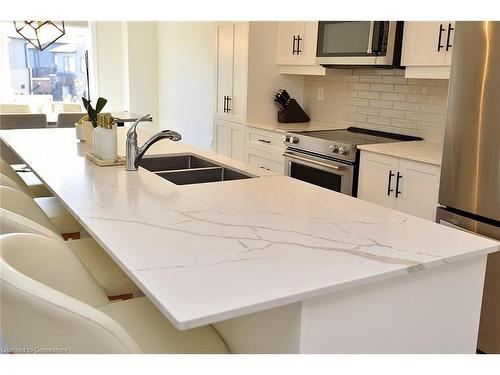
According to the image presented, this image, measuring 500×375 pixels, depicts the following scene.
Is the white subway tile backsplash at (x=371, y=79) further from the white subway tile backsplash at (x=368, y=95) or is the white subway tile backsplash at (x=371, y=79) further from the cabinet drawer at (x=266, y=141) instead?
the cabinet drawer at (x=266, y=141)

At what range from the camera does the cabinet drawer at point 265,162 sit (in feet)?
14.0

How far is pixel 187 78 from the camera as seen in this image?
6.98m

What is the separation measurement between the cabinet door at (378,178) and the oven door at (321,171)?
0.34 ft

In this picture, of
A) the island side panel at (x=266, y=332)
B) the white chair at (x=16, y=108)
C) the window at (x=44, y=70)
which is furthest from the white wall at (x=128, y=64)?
the island side panel at (x=266, y=332)

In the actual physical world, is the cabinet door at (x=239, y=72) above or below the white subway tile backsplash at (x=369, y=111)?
above

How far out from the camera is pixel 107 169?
2.54m

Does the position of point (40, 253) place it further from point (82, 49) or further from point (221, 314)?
point (82, 49)

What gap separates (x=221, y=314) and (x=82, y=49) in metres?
8.16

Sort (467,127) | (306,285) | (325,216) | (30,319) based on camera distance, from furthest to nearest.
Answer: (467,127)
(325,216)
(306,285)
(30,319)

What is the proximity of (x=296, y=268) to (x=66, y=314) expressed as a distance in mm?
559

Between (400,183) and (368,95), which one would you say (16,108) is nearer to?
(368,95)

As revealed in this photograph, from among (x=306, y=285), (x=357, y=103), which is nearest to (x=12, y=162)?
(x=357, y=103)

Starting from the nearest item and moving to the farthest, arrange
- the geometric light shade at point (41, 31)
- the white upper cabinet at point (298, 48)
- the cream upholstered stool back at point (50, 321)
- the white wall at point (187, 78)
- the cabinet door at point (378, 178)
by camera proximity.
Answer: the cream upholstered stool back at point (50, 321) < the cabinet door at point (378, 178) < the white upper cabinet at point (298, 48) < the geometric light shade at point (41, 31) < the white wall at point (187, 78)

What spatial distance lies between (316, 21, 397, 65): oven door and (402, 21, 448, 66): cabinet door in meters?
0.10
